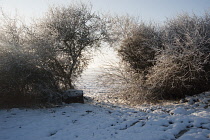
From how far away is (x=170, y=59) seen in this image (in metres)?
7.76

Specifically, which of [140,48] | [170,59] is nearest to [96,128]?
[170,59]

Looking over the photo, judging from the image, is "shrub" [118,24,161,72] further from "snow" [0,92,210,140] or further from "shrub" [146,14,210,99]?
"snow" [0,92,210,140]

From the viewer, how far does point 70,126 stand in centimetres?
488

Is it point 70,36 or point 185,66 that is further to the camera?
point 70,36

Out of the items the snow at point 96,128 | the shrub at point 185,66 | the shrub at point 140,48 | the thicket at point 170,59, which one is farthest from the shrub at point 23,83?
the shrub at point 140,48

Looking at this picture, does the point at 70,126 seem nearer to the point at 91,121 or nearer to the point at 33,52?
the point at 91,121

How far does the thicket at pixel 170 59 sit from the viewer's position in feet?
24.5

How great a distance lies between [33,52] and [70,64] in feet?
11.1

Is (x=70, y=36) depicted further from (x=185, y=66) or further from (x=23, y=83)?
(x=185, y=66)

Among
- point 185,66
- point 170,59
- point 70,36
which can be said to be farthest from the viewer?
point 70,36

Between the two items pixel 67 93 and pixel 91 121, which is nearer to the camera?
pixel 91 121

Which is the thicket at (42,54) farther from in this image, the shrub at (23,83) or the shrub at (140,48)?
the shrub at (140,48)

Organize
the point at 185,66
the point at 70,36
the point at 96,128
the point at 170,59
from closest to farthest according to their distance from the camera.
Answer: the point at 96,128, the point at 185,66, the point at 170,59, the point at 70,36

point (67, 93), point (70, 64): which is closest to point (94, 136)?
point (67, 93)
